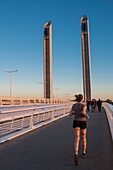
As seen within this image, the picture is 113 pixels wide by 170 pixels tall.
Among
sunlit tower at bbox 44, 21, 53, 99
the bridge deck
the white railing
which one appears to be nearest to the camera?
the bridge deck

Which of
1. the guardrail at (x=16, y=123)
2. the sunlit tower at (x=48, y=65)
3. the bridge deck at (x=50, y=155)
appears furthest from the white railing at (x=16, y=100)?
Answer: the bridge deck at (x=50, y=155)

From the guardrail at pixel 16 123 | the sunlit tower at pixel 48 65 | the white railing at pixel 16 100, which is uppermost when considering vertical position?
the sunlit tower at pixel 48 65

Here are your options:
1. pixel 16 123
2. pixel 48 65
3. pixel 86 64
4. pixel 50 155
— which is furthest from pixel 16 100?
pixel 86 64

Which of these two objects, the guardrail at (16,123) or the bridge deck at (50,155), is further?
the guardrail at (16,123)

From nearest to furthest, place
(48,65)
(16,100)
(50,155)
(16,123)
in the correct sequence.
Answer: (50,155) → (16,123) → (16,100) → (48,65)

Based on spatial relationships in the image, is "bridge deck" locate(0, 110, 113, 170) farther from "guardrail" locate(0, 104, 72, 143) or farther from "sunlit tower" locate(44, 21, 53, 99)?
"sunlit tower" locate(44, 21, 53, 99)

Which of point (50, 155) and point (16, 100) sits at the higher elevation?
point (16, 100)

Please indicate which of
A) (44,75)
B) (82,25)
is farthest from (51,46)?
(82,25)

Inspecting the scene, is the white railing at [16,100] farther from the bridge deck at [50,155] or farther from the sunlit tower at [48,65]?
the bridge deck at [50,155]

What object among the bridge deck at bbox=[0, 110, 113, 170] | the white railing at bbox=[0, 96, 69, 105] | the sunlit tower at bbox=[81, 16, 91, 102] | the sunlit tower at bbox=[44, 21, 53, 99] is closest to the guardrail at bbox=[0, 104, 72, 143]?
the bridge deck at bbox=[0, 110, 113, 170]

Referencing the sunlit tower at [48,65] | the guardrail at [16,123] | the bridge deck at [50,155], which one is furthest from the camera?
the sunlit tower at [48,65]

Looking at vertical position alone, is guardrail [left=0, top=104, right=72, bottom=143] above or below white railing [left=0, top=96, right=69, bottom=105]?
below

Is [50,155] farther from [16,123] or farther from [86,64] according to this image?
[86,64]

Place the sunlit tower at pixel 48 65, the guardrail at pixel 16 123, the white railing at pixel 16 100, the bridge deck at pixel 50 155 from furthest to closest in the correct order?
1. the sunlit tower at pixel 48 65
2. the white railing at pixel 16 100
3. the guardrail at pixel 16 123
4. the bridge deck at pixel 50 155
